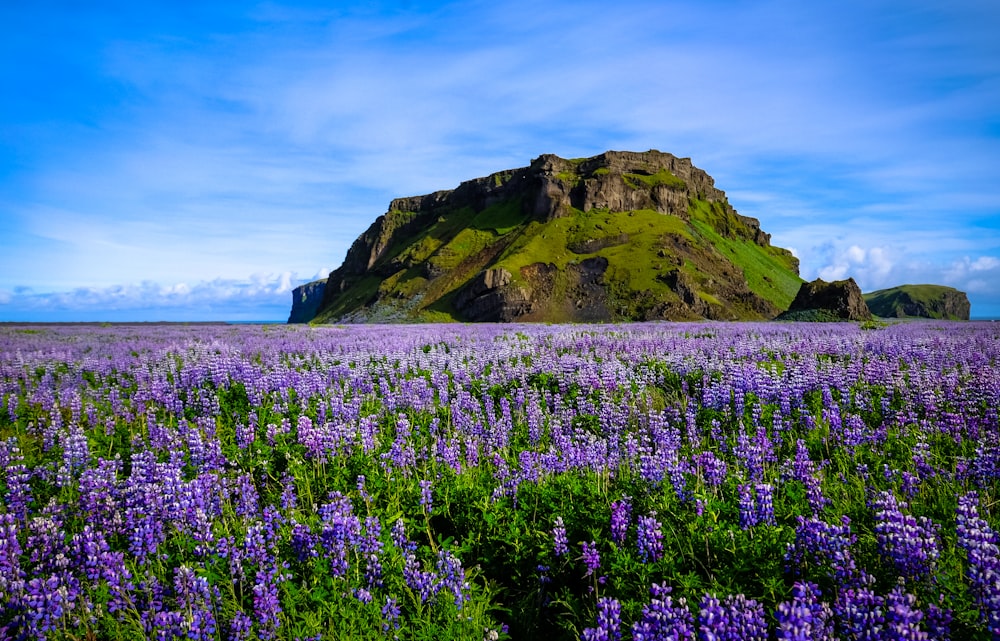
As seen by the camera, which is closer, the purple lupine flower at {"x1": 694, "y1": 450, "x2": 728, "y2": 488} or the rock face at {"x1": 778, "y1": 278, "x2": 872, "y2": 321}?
the purple lupine flower at {"x1": 694, "y1": 450, "x2": 728, "y2": 488}

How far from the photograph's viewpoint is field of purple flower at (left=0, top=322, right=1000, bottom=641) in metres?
3.25

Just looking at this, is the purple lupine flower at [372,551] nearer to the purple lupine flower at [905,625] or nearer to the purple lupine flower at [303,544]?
the purple lupine flower at [303,544]

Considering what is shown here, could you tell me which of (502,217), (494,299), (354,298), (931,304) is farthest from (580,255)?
(931,304)

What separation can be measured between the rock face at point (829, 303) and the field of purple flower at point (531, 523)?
42.8 m

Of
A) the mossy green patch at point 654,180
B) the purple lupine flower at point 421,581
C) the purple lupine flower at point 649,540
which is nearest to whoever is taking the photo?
the purple lupine flower at point 421,581

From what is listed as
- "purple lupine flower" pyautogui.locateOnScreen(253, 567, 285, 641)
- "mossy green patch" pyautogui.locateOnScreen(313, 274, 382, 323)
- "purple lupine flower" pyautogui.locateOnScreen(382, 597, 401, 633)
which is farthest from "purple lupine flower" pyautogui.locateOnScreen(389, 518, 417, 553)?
"mossy green patch" pyautogui.locateOnScreen(313, 274, 382, 323)

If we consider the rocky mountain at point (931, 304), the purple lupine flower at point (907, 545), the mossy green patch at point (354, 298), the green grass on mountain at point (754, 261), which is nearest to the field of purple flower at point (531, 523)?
the purple lupine flower at point (907, 545)

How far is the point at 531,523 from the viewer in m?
4.76

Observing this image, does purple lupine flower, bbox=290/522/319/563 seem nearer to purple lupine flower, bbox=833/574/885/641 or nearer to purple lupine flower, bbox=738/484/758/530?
purple lupine flower, bbox=738/484/758/530

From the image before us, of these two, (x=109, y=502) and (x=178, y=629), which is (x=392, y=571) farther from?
(x=109, y=502)

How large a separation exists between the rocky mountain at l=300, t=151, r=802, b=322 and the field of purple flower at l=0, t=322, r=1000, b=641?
8443 cm

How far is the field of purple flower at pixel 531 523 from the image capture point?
10.7 ft

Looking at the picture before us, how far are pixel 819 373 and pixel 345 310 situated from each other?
144934mm

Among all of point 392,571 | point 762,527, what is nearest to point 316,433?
point 392,571
